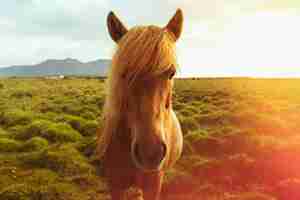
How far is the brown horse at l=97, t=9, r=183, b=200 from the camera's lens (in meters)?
3.31

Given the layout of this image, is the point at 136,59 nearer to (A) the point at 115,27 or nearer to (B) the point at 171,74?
(B) the point at 171,74

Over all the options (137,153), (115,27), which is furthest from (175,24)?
(137,153)

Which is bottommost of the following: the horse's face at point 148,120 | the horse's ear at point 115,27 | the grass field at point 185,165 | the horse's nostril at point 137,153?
the grass field at point 185,165

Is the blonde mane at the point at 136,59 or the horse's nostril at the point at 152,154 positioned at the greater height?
the blonde mane at the point at 136,59

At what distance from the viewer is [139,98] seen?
3430 mm

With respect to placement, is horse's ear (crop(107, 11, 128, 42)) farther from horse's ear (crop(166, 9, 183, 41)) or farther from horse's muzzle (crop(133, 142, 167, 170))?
horse's muzzle (crop(133, 142, 167, 170))

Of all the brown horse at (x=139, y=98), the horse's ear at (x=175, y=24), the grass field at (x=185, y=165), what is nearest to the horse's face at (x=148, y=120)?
the brown horse at (x=139, y=98)

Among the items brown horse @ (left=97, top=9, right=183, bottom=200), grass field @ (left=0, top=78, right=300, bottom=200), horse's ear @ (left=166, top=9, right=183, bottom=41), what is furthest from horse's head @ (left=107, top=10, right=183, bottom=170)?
grass field @ (left=0, top=78, right=300, bottom=200)

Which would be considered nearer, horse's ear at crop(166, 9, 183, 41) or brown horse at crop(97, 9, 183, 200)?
brown horse at crop(97, 9, 183, 200)

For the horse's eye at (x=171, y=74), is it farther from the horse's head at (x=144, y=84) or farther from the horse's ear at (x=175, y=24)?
the horse's ear at (x=175, y=24)

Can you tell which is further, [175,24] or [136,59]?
[175,24]

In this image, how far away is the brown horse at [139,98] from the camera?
10.9ft

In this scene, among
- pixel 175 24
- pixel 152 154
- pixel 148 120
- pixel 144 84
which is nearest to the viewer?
pixel 152 154

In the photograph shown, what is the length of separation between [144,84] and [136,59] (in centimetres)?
24
